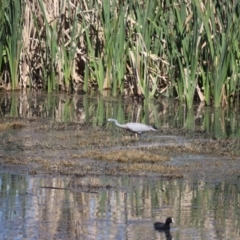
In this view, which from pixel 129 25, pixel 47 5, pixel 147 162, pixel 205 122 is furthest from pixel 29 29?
pixel 147 162

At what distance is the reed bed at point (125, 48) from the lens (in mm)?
11875

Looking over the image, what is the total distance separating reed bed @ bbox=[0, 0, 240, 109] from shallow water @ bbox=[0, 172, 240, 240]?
4.43 meters

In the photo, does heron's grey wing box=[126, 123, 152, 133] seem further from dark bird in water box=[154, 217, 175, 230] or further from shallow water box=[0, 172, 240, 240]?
dark bird in water box=[154, 217, 175, 230]

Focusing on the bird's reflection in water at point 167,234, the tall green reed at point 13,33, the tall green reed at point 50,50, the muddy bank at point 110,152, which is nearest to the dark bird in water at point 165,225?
the bird's reflection in water at point 167,234

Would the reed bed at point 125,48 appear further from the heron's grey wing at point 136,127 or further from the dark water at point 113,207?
the dark water at point 113,207

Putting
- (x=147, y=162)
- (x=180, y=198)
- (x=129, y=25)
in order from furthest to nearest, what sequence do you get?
(x=129, y=25)
(x=147, y=162)
(x=180, y=198)

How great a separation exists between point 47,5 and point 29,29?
457 mm

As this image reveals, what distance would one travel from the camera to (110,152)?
8742 mm

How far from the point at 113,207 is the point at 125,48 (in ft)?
21.5

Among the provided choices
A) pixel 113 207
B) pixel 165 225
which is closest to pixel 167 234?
pixel 165 225

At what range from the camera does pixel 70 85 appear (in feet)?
45.9

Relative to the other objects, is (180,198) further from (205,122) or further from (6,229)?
(205,122)

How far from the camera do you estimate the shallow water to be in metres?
5.93

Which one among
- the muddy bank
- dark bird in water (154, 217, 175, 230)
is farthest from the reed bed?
dark bird in water (154, 217, 175, 230)
